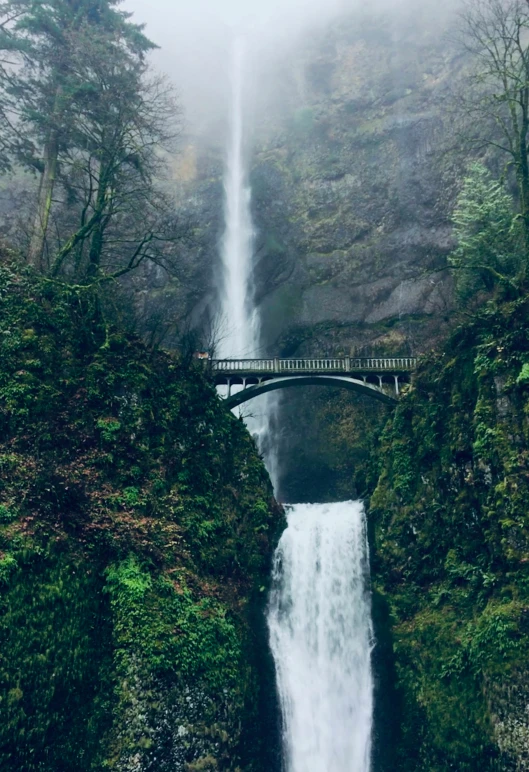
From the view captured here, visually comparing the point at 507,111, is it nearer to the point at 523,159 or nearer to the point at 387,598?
the point at 523,159

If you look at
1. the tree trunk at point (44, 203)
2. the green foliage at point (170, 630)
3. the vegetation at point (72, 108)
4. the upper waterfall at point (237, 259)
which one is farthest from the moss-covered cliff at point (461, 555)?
the tree trunk at point (44, 203)

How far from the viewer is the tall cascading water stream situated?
55.2ft

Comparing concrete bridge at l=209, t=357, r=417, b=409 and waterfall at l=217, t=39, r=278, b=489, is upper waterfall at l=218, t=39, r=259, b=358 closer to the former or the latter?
waterfall at l=217, t=39, r=278, b=489

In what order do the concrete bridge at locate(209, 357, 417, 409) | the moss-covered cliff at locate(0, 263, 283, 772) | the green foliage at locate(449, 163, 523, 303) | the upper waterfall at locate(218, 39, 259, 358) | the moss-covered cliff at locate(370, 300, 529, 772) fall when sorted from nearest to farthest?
the moss-covered cliff at locate(0, 263, 283, 772)
the moss-covered cliff at locate(370, 300, 529, 772)
the green foliage at locate(449, 163, 523, 303)
the concrete bridge at locate(209, 357, 417, 409)
the upper waterfall at locate(218, 39, 259, 358)

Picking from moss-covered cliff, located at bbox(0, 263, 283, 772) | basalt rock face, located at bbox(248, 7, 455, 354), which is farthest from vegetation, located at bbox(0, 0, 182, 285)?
basalt rock face, located at bbox(248, 7, 455, 354)

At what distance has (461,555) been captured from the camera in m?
17.8

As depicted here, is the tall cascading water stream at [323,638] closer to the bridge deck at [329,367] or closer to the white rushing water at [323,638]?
the white rushing water at [323,638]

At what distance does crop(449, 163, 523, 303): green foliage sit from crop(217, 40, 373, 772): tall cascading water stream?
427 inches

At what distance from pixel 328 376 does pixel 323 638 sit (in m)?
11.8

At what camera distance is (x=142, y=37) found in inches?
933

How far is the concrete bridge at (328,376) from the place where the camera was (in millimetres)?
26031

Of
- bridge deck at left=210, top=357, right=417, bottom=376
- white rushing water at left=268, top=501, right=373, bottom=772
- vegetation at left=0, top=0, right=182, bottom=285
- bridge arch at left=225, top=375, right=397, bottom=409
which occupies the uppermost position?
vegetation at left=0, top=0, right=182, bottom=285

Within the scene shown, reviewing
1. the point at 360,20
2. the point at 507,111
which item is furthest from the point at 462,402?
the point at 360,20

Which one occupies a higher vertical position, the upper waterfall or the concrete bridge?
the upper waterfall
